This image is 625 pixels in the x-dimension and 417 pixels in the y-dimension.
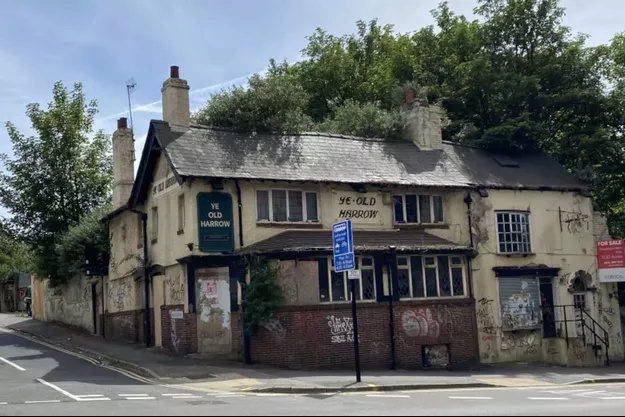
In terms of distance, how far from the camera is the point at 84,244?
3275 cm

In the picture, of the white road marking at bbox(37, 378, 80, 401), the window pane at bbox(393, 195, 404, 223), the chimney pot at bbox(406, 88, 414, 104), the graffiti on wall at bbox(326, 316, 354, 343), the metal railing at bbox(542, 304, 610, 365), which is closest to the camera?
the white road marking at bbox(37, 378, 80, 401)

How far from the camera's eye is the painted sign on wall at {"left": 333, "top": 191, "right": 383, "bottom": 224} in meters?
24.9

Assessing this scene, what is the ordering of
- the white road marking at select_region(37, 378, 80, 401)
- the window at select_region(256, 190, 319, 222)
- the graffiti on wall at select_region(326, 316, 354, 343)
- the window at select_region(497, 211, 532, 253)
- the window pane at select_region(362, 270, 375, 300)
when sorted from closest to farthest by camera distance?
the white road marking at select_region(37, 378, 80, 401) < the graffiti on wall at select_region(326, 316, 354, 343) < the window pane at select_region(362, 270, 375, 300) < the window at select_region(256, 190, 319, 222) < the window at select_region(497, 211, 532, 253)

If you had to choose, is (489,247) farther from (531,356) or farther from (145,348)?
(145,348)

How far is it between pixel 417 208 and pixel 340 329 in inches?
227

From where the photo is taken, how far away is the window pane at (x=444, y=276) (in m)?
24.9

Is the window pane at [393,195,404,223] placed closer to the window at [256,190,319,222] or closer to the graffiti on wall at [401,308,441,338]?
the window at [256,190,319,222]

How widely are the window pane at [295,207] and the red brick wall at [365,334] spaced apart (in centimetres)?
319

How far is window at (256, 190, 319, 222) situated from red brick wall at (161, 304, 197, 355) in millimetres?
3763

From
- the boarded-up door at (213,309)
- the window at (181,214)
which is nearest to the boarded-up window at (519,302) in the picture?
the boarded-up door at (213,309)

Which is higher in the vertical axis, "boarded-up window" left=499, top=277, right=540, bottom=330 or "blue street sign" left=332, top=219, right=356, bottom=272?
"blue street sign" left=332, top=219, right=356, bottom=272

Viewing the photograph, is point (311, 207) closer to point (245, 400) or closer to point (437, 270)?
point (437, 270)

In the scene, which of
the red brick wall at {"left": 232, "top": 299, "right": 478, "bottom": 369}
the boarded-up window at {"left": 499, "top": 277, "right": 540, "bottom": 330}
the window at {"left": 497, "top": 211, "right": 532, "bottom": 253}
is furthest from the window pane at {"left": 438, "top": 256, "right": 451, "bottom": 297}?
the window at {"left": 497, "top": 211, "right": 532, "bottom": 253}

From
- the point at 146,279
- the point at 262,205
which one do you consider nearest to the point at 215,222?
the point at 262,205
